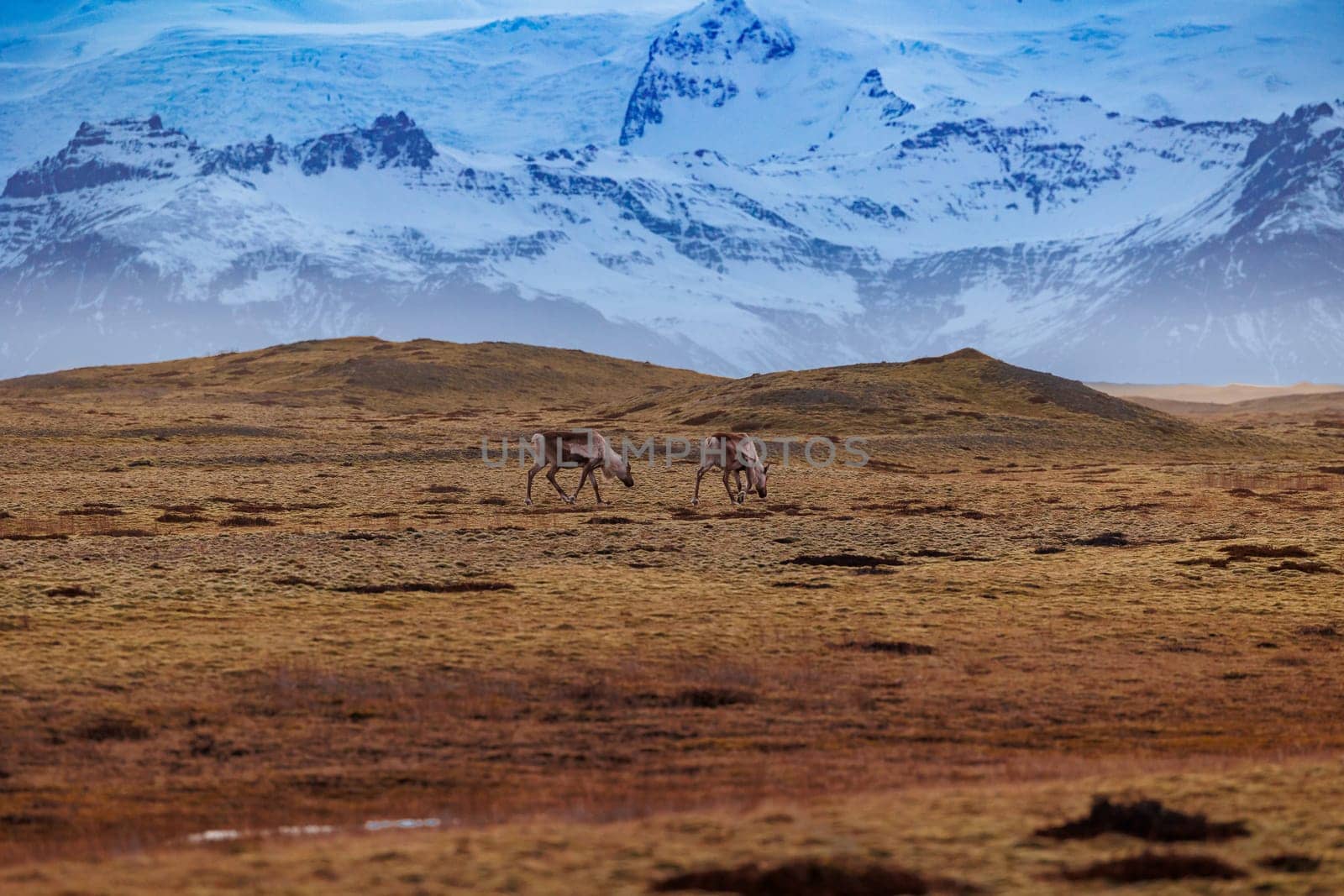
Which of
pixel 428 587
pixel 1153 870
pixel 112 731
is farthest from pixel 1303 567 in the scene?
pixel 112 731

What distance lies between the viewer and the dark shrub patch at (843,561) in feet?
123

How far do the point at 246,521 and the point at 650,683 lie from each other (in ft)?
88.7

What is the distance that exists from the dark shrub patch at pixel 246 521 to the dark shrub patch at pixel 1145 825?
35375mm

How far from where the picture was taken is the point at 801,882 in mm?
13133

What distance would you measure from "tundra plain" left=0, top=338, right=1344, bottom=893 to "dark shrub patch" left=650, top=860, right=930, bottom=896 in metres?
0.29

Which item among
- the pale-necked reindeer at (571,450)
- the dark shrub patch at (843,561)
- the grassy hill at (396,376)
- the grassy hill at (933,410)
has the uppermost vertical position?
the grassy hill at (396,376)

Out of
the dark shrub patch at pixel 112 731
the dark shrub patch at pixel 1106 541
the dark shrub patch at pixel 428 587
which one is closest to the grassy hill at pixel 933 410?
the dark shrub patch at pixel 1106 541

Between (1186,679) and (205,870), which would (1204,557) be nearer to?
(1186,679)

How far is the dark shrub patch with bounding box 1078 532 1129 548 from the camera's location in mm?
42281

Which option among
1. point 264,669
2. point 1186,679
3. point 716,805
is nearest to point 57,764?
point 264,669

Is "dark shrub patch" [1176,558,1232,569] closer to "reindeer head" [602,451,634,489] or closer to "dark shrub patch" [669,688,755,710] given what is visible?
"dark shrub patch" [669,688,755,710]

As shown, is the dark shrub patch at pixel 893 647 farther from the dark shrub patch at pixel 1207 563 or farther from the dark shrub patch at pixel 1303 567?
the dark shrub patch at pixel 1303 567

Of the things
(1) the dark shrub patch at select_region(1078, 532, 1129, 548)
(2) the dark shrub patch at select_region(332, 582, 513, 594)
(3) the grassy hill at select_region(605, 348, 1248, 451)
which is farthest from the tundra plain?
(3) the grassy hill at select_region(605, 348, 1248, 451)

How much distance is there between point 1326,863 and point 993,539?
29582 millimetres
